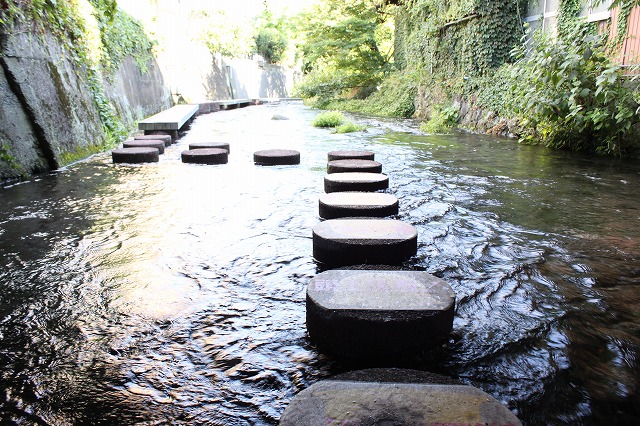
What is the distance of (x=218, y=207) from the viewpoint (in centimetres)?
496

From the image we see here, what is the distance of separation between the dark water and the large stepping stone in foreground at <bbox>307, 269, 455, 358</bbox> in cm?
9

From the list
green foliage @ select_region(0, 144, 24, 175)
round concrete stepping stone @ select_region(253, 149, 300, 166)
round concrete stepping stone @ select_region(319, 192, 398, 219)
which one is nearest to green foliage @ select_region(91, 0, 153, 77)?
green foliage @ select_region(0, 144, 24, 175)

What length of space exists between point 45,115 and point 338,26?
709 inches

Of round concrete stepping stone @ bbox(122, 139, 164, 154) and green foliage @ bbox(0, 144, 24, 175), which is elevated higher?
green foliage @ bbox(0, 144, 24, 175)

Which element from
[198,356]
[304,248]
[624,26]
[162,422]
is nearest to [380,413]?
[162,422]

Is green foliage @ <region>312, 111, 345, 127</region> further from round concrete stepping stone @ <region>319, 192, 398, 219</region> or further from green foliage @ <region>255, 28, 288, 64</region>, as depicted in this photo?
green foliage @ <region>255, 28, 288, 64</region>

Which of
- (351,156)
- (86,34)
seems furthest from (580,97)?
(86,34)

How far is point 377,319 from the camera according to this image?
2164mm

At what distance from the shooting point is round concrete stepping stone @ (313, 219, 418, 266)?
316 cm

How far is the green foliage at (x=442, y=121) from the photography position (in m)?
12.1

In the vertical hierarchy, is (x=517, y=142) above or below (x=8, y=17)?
below

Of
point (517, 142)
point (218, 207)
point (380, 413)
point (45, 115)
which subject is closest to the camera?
point (380, 413)

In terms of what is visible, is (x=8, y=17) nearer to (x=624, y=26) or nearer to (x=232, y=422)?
(x=232, y=422)

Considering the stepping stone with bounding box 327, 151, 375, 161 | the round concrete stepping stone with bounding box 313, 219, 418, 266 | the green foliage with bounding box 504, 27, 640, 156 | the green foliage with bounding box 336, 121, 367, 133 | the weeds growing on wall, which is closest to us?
the round concrete stepping stone with bounding box 313, 219, 418, 266
